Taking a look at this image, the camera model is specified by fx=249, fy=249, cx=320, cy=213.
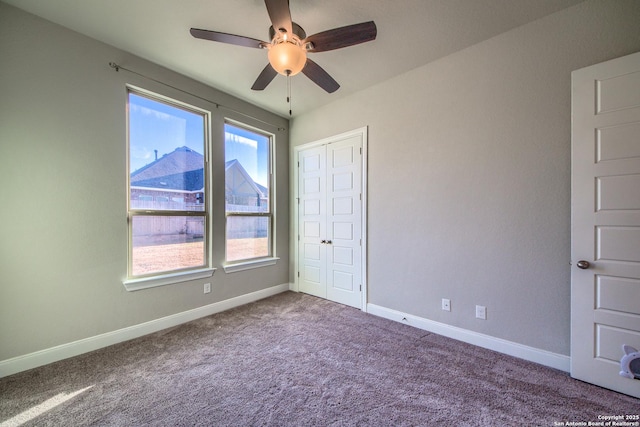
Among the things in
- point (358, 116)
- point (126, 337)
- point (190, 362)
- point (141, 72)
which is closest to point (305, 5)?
→ point (358, 116)

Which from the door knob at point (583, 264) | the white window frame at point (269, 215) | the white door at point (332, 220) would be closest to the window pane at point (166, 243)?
the white window frame at point (269, 215)

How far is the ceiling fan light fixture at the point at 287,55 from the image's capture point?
178 centimetres

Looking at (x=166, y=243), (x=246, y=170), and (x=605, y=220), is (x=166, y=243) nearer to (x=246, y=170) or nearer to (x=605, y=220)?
(x=246, y=170)

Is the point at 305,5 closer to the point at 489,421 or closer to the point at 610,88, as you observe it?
the point at 610,88

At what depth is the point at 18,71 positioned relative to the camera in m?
2.05

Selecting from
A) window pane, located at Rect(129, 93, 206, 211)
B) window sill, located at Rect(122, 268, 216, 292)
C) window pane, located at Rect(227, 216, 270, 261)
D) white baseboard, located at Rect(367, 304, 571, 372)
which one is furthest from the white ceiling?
white baseboard, located at Rect(367, 304, 571, 372)

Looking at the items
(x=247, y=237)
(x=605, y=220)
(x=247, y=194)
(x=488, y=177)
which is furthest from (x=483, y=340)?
(x=247, y=194)

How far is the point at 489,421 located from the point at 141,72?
4.26m

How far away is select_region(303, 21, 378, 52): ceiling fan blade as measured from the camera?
1.71 meters

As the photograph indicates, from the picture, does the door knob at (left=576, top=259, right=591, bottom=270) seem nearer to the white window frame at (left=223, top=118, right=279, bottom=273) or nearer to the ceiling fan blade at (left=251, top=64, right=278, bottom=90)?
the ceiling fan blade at (left=251, top=64, right=278, bottom=90)

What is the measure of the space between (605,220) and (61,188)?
447 centimetres

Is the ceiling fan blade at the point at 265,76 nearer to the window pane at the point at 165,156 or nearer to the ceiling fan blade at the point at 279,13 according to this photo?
the ceiling fan blade at the point at 279,13

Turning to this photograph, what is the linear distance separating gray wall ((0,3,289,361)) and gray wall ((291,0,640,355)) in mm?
2820

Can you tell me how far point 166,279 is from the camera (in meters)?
2.85
